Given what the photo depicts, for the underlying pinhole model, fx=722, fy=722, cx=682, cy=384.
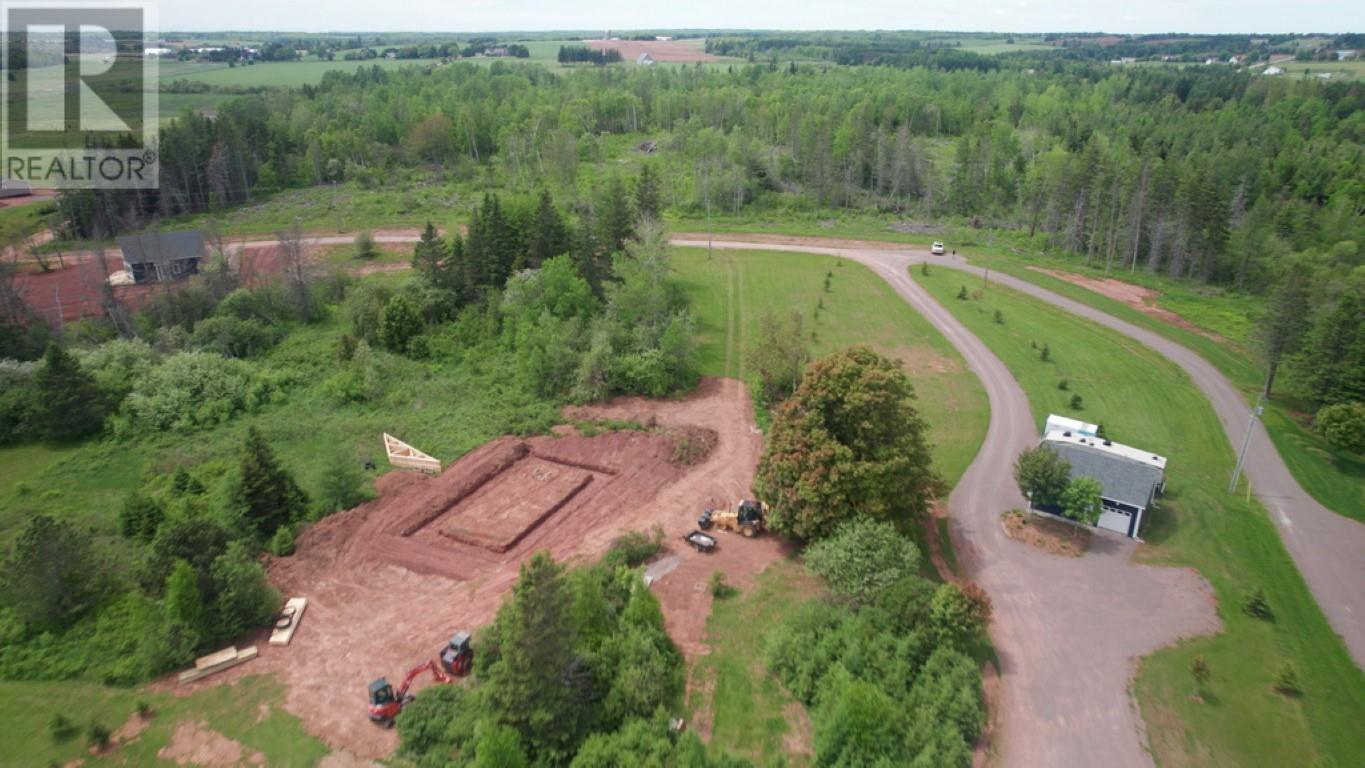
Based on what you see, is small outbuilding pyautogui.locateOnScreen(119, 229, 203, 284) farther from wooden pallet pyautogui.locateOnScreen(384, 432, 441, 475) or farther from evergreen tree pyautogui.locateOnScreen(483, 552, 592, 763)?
evergreen tree pyautogui.locateOnScreen(483, 552, 592, 763)

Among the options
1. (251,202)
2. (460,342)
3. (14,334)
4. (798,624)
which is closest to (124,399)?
(14,334)

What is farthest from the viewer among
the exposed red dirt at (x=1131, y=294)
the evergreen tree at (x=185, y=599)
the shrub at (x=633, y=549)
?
the exposed red dirt at (x=1131, y=294)

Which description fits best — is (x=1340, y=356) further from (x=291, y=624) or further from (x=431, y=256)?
(x=431, y=256)

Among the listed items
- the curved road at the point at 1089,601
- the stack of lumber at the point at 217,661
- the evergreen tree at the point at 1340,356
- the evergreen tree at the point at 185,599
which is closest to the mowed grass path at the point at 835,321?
the curved road at the point at 1089,601

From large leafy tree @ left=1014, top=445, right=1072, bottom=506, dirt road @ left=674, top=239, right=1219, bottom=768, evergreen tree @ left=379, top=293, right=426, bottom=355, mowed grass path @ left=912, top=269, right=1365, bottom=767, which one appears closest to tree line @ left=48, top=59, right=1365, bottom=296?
mowed grass path @ left=912, top=269, right=1365, bottom=767

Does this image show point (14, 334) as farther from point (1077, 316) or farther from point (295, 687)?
point (1077, 316)

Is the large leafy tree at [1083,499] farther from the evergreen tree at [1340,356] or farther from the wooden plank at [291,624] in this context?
the wooden plank at [291,624]
